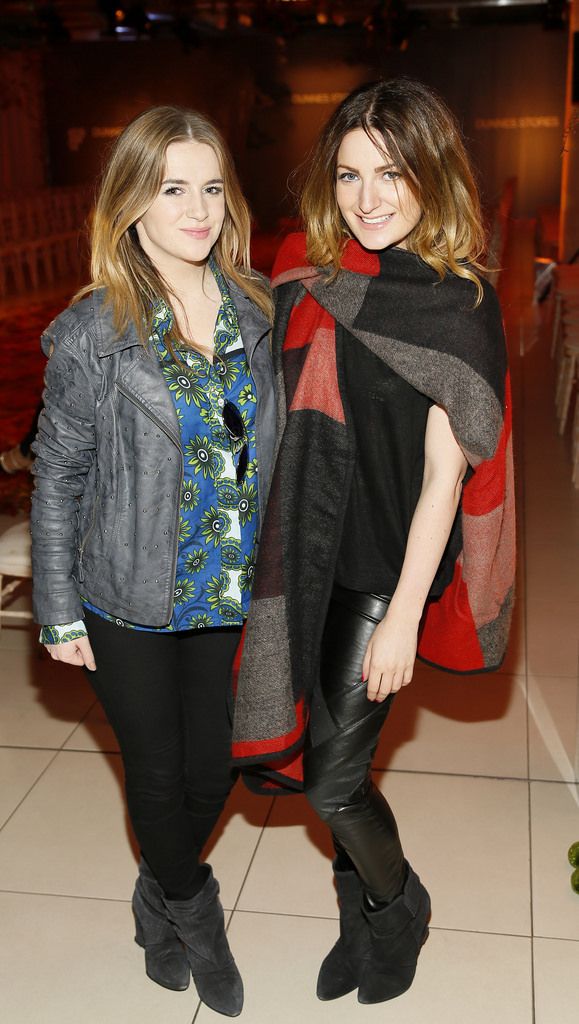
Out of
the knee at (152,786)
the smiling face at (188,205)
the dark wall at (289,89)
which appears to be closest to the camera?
the smiling face at (188,205)

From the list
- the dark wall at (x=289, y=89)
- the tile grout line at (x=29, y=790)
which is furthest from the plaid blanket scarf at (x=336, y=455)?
the dark wall at (x=289, y=89)

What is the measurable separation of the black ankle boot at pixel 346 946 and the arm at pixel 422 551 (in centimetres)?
51

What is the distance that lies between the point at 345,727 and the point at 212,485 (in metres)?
0.50

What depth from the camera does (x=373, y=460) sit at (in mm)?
1840

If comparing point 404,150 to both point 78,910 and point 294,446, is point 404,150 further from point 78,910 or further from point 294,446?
point 78,910

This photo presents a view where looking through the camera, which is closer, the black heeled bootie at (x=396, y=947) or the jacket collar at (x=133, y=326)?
the jacket collar at (x=133, y=326)

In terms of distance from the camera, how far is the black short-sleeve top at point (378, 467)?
5.96 feet

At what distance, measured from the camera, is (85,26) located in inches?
395

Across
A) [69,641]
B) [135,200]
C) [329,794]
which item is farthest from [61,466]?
[329,794]

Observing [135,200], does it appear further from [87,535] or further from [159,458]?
[87,535]

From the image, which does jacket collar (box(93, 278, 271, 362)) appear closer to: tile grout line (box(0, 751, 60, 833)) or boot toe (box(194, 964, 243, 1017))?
boot toe (box(194, 964, 243, 1017))

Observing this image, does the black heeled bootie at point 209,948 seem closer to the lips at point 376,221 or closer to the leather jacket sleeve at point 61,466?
the leather jacket sleeve at point 61,466

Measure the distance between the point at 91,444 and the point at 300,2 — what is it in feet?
32.3

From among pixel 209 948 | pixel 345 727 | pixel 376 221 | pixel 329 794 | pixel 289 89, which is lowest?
pixel 209 948
